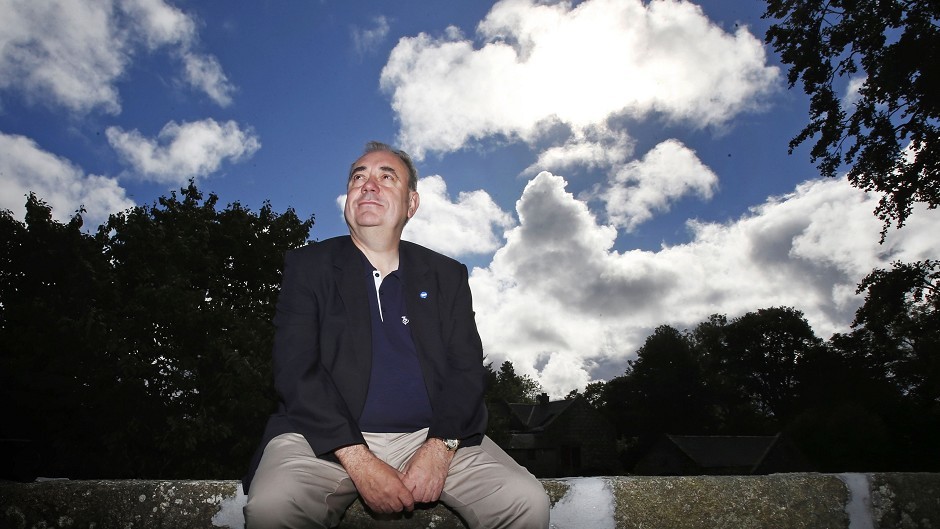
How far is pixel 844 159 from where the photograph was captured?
641 inches

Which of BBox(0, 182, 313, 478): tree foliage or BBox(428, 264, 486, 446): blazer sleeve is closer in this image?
BBox(428, 264, 486, 446): blazer sleeve

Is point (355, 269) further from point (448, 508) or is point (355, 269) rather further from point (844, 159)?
point (844, 159)

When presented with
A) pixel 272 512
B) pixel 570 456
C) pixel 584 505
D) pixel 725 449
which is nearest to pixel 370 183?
pixel 272 512

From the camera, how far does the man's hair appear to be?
2.88m

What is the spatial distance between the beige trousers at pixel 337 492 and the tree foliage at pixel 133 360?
14103 mm

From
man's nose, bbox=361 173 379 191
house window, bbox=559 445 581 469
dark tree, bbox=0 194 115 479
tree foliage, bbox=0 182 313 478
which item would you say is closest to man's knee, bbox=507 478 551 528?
man's nose, bbox=361 173 379 191

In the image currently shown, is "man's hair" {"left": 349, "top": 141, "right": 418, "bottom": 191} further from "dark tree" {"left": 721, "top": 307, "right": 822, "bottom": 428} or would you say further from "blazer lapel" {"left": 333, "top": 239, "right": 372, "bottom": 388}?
"dark tree" {"left": 721, "top": 307, "right": 822, "bottom": 428}

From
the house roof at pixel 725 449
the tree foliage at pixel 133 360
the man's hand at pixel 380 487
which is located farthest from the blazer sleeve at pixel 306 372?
the house roof at pixel 725 449

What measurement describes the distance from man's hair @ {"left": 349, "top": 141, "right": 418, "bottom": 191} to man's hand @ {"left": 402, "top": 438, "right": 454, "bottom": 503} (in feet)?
4.77

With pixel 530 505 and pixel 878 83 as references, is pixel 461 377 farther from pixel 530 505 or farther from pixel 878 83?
pixel 878 83

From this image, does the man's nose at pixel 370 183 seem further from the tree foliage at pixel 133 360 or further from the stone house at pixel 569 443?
the stone house at pixel 569 443

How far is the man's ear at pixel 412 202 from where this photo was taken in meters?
2.88

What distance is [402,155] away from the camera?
9.55 feet

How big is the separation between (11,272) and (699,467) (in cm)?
4196
